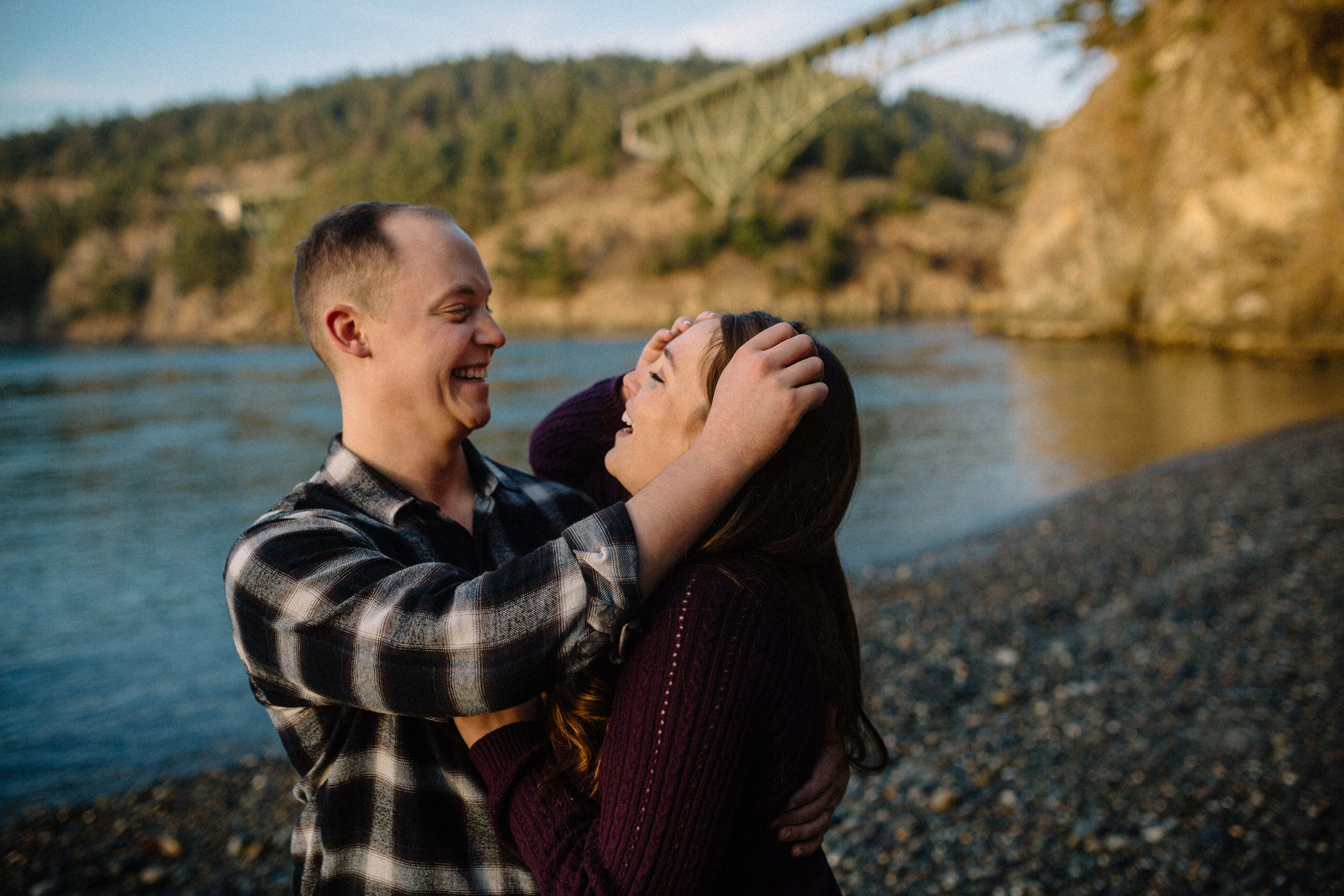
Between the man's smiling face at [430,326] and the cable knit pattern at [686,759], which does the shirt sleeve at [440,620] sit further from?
the man's smiling face at [430,326]

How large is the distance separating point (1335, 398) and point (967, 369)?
39.6ft

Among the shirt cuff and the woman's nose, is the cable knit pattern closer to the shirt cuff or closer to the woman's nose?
the shirt cuff

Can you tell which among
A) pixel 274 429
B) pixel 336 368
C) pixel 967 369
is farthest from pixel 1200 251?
pixel 336 368

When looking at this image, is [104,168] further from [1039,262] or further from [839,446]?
[839,446]

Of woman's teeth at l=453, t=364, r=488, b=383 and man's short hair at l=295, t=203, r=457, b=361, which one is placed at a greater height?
man's short hair at l=295, t=203, r=457, b=361

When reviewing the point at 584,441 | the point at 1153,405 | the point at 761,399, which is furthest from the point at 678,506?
the point at 1153,405

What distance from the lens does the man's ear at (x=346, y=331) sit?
1728 millimetres

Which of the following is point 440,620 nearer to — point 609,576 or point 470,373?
point 609,576

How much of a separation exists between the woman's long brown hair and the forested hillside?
52802 mm

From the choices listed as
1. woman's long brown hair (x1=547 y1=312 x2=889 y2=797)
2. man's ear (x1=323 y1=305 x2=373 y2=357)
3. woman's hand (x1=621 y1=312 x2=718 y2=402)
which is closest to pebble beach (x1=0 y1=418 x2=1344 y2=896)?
woman's long brown hair (x1=547 y1=312 x2=889 y2=797)

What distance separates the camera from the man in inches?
47.8

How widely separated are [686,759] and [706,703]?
84 mm

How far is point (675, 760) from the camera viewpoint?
121 centimetres

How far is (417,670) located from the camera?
3.96ft
